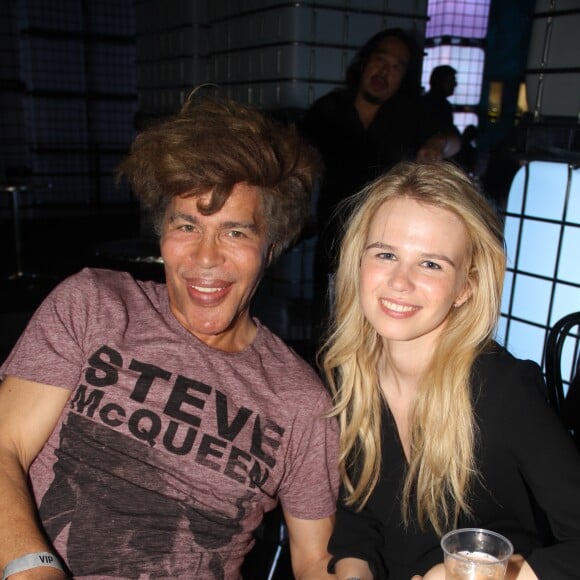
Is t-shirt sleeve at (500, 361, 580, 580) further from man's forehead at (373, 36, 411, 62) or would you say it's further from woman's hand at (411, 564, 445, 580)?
man's forehead at (373, 36, 411, 62)

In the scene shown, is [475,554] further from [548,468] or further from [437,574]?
[548,468]

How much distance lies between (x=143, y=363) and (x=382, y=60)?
2.29 m

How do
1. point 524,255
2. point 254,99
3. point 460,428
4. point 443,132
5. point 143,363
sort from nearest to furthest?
point 460,428
point 143,363
point 524,255
point 443,132
point 254,99

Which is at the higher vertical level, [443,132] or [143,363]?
[443,132]

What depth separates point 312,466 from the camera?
1421 millimetres

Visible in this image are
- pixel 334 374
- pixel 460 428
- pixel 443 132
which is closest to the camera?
pixel 460 428

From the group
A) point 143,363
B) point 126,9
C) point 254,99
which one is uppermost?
point 126,9

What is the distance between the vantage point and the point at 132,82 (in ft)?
32.0

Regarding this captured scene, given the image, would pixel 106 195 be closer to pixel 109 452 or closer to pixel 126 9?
pixel 126 9

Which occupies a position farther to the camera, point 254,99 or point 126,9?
point 126,9

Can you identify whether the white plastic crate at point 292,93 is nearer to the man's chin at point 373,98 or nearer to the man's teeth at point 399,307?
the man's chin at point 373,98

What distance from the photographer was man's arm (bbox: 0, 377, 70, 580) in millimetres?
1300

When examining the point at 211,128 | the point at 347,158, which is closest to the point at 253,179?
the point at 211,128

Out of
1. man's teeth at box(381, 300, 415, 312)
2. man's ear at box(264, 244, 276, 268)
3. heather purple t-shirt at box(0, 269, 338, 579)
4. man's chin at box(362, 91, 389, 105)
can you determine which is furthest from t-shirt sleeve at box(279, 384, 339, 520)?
man's chin at box(362, 91, 389, 105)
